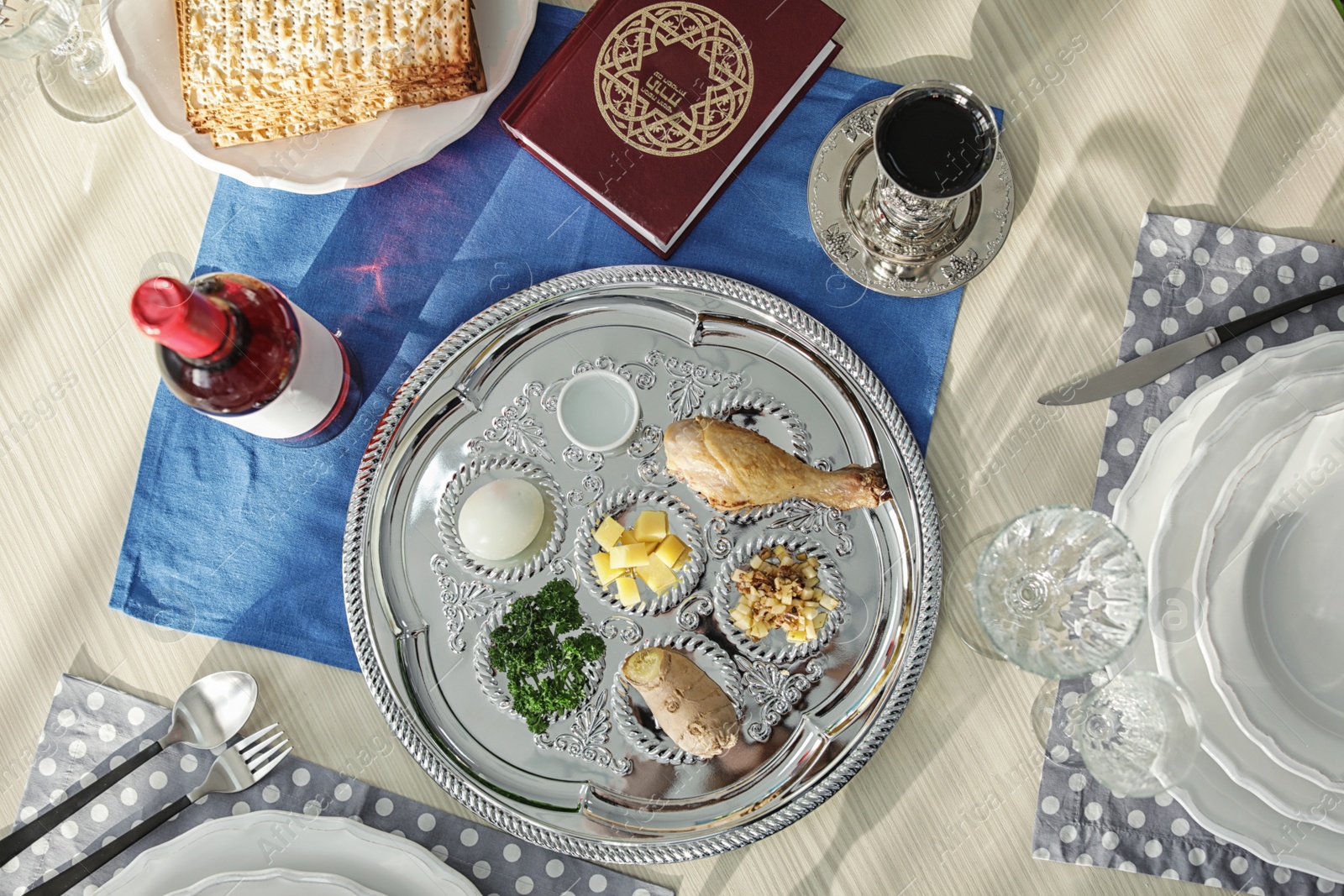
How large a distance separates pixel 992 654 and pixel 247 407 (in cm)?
80

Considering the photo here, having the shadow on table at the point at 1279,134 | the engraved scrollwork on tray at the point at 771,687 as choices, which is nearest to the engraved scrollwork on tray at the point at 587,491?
the engraved scrollwork on tray at the point at 771,687

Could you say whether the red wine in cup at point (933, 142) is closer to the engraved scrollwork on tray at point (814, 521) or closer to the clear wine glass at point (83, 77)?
the engraved scrollwork on tray at point (814, 521)

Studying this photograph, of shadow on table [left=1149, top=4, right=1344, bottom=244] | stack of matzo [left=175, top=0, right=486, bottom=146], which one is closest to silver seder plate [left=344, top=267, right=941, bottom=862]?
stack of matzo [left=175, top=0, right=486, bottom=146]

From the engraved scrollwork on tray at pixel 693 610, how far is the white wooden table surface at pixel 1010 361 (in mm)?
253

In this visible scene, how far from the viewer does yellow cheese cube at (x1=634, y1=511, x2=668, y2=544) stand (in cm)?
89

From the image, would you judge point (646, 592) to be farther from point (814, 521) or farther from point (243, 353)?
point (243, 353)

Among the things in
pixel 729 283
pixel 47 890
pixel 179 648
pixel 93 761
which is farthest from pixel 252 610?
pixel 729 283

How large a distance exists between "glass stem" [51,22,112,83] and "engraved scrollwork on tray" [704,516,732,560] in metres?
0.88

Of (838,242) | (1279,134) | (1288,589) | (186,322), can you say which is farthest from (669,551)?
(1279,134)

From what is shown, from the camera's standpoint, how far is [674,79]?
901 mm

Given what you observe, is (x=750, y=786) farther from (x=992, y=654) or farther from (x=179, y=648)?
(x=179, y=648)

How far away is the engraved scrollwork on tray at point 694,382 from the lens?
921mm

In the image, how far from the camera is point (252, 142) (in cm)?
89

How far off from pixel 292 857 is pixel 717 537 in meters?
0.56
